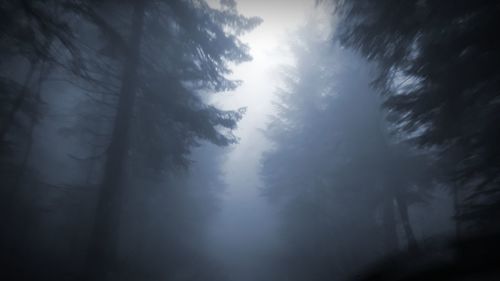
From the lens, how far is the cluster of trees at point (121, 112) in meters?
7.29

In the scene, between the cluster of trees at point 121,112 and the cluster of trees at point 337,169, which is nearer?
the cluster of trees at point 121,112

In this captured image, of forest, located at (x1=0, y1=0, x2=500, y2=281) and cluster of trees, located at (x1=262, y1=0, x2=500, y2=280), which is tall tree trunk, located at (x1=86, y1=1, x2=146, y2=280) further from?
cluster of trees, located at (x1=262, y1=0, x2=500, y2=280)

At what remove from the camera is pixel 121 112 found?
836cm

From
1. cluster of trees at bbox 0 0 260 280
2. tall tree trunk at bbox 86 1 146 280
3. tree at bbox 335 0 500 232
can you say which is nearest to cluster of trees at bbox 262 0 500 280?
tree at bbox 335 0 500 232

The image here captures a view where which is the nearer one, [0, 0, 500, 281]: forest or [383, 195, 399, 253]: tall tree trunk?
[0, 0, 500, 281]: forest

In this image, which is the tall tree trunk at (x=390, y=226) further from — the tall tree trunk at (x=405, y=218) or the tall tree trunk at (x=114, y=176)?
the tall tree trunk at (x=114, y=176)

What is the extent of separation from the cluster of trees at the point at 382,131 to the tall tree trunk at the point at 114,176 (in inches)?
254

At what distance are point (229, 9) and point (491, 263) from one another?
35.3ft

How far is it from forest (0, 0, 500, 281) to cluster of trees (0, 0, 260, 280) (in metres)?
0.07

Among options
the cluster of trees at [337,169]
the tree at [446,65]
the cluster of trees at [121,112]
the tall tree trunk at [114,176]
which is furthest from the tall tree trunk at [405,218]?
the tall tree trunk at [114,176]

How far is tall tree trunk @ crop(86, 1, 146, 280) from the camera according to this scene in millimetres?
7262

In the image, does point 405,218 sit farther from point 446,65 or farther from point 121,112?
point 121,112

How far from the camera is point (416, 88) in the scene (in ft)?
19.4

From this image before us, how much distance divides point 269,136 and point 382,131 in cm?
1007
